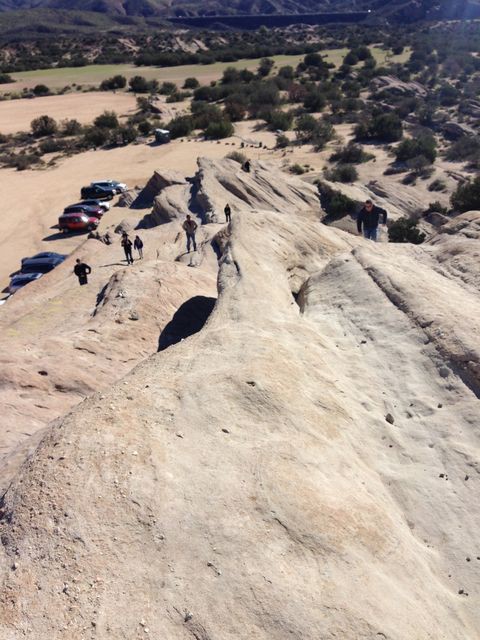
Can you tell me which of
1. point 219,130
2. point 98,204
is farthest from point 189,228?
point 219,130

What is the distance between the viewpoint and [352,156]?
52.2 metres

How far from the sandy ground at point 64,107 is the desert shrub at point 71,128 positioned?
385 centimetres

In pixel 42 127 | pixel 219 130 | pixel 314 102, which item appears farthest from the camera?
pixel 314 102

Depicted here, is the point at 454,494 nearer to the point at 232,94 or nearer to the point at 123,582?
the point at 123,582

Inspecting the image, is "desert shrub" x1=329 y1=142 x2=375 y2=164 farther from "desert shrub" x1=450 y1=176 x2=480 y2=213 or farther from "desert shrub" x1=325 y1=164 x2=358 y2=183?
"desert shrub" x1=450 y1=176 x2=480 y2=213

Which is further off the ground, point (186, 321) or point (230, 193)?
point (186, 321)

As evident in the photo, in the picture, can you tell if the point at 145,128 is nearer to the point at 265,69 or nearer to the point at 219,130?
the point at 219,130

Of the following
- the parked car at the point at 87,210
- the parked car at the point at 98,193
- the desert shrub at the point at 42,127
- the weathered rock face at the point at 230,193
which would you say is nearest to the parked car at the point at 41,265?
the weathered rock face at the point at 230,193

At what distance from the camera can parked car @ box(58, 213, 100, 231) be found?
133 ft

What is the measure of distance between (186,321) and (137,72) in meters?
108

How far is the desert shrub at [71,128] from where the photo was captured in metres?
70.6

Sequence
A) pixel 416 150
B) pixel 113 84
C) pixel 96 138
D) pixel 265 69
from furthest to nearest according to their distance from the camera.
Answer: pixel 265 69, pixel 113 84, pixel 96 138, pixel 416 150

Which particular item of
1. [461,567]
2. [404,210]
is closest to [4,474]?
[461,567]

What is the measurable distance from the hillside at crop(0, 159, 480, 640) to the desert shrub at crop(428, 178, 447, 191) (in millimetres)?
29238
